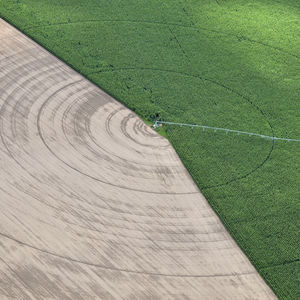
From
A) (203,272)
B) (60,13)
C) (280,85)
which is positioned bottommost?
(203,272)

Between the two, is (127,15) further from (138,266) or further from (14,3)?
(138,266)

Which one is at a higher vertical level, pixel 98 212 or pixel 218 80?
pixel 218 80

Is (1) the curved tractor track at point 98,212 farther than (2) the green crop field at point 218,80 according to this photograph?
No

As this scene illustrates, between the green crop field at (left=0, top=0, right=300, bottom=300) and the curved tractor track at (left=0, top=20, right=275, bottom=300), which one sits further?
the green crop field at (left=0, top=0, right=300, bottom=300)

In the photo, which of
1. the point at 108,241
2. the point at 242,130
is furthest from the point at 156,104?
the point at 108,241
